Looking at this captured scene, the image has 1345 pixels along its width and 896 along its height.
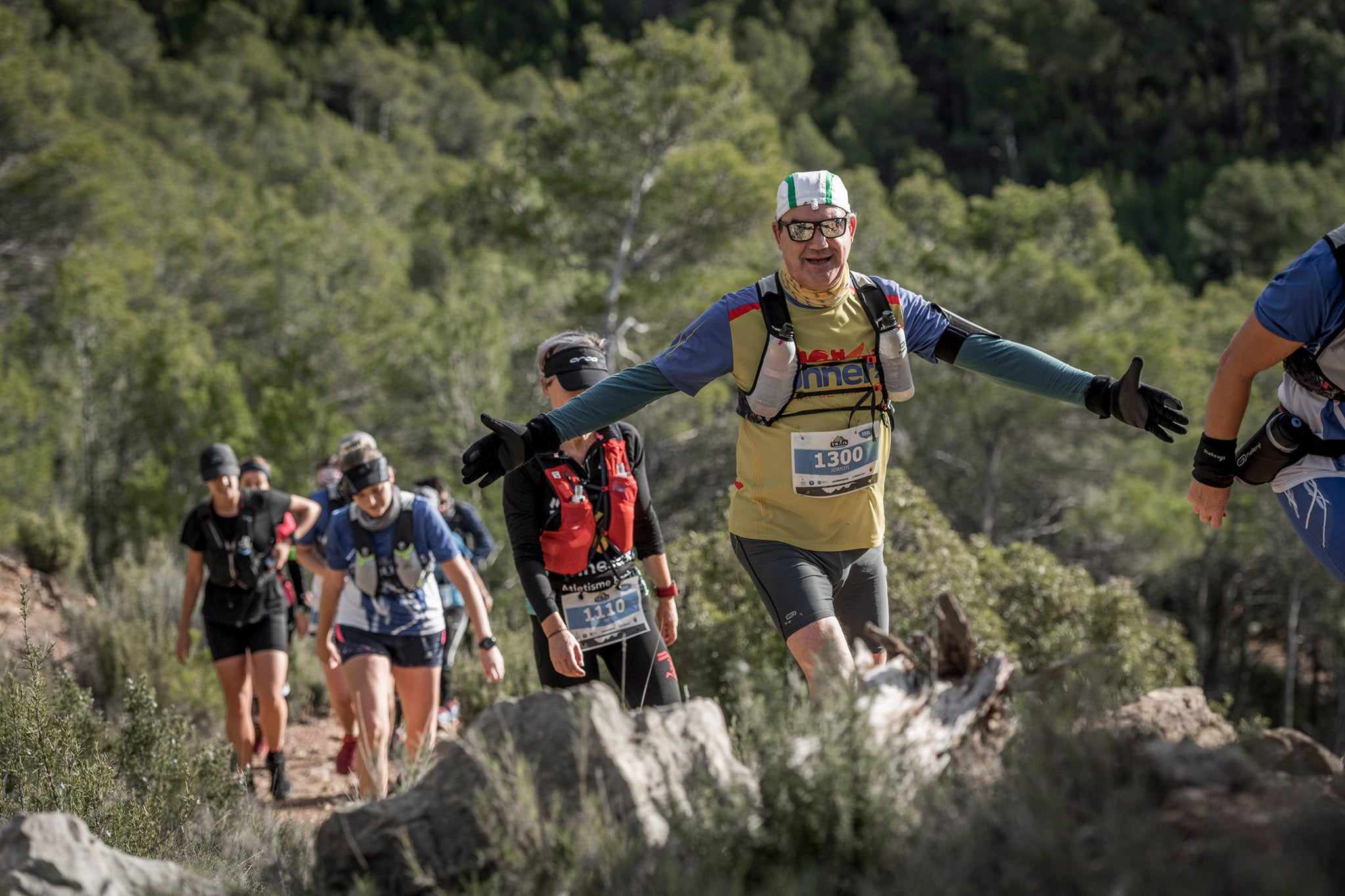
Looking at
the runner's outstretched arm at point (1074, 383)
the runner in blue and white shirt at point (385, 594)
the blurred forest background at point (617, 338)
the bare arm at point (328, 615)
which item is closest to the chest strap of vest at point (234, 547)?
the bare arm at point (328, 615)

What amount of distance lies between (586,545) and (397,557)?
117cm

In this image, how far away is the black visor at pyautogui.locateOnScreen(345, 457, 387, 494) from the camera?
4449 millimetres

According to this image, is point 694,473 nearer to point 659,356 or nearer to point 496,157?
point 496,157

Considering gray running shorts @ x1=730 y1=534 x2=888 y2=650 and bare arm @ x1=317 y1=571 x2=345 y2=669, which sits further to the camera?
bare arm @ x1=317 y1=571 x2=345 y2=669

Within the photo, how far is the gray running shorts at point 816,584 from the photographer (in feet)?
10.2

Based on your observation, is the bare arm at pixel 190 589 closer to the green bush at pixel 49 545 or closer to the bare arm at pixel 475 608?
the bare arm at pixel 475 608

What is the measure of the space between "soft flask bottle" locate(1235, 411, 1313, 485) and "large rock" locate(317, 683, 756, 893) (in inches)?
69.0

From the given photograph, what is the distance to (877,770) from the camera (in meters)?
2.07

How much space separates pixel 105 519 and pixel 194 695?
8.69 meters

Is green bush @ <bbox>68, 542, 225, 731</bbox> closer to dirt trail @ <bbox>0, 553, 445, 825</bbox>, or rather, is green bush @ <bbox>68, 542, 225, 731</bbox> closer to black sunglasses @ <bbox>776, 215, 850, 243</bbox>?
dirt trail @ <bbox>0, 553, 445, 825</bbox>

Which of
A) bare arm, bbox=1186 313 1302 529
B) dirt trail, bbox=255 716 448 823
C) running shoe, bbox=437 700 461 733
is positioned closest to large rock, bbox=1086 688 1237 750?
bare arm, bbox=1186 313 1302 529

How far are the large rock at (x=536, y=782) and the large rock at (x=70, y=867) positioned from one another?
1.01 ft

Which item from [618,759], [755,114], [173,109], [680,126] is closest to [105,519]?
[680,126]

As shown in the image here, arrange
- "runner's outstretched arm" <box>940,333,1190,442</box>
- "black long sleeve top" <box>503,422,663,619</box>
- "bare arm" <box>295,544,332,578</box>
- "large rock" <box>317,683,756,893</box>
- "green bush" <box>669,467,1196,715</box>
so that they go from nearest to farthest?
"large rock" <box>317,683,756,893</box>
"runner's outstretched arm" <box>940,333,1190,442</box>
"black long sleeve top" <box>503,422,663,619</box>
"bare arm" <box>295,544,332,578</box>
"green bush" <box>669,467,1196,715</box>
